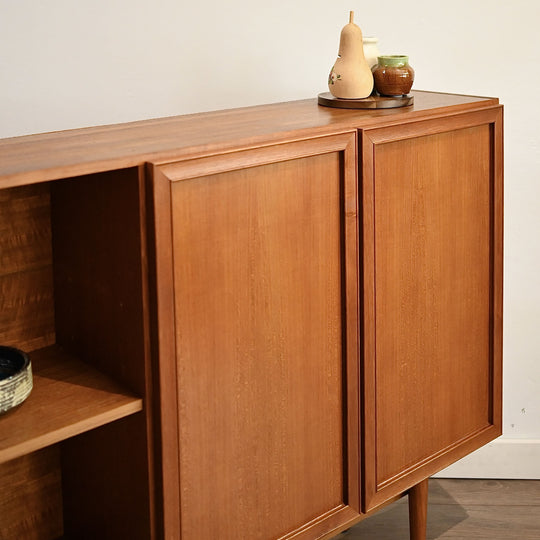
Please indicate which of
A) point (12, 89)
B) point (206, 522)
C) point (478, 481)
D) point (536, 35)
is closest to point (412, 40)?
point (536, 35)

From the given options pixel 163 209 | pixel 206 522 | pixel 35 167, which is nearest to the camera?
pixel 35 167

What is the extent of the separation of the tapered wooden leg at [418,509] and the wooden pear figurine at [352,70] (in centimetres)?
101

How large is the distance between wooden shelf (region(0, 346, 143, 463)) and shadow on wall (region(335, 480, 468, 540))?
120 centimetres

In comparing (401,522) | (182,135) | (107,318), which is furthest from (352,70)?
(401,522)

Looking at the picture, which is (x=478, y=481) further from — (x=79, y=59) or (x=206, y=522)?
(x=79, y=59)

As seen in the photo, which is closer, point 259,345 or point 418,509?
point 259,345

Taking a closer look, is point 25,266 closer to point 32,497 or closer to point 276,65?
point 32,497

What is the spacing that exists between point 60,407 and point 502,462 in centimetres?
181

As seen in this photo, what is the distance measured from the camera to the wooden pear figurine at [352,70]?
2.12 m

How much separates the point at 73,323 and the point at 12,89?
2.33 feet

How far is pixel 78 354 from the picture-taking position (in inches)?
73.0

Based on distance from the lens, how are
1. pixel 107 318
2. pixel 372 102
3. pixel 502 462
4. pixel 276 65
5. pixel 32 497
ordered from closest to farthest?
pixel 107 318, pixel 32 497, pixel 372 102, pixel 276 65, pixel 502 462

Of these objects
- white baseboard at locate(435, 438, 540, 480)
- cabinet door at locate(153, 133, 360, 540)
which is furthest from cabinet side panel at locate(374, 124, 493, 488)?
white baseboard at locate(435, 438, 540, 480)

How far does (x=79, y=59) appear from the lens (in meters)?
2.33
